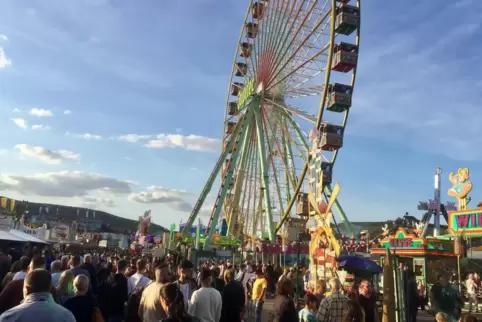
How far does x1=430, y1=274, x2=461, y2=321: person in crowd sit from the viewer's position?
22.2 feet

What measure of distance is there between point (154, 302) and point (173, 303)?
119 cm

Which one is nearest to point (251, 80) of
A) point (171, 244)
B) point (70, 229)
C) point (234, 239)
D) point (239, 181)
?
point (239, 181)

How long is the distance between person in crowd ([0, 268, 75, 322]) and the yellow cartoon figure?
→ 68.8 ft

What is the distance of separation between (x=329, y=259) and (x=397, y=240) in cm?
1222

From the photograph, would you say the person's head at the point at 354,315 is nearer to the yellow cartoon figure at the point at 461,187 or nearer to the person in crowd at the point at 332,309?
the person in crowd at the point at 332,309

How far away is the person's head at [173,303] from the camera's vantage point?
10.2 feet

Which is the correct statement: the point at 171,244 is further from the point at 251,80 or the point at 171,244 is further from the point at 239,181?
the point at 251,80

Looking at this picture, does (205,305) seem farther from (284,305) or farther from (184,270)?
(184,270)

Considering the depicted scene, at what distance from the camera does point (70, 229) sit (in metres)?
66.2

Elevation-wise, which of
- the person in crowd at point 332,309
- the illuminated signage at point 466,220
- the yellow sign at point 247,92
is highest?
the yellow sign at point 247,92

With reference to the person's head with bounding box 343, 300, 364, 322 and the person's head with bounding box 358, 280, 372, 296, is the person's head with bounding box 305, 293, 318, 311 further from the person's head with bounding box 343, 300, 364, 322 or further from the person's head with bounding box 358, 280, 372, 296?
the person's head with bounding box 358, 280, 372, 296

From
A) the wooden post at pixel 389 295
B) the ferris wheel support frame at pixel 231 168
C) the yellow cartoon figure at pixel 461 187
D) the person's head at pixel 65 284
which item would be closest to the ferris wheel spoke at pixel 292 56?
the ferris wheel support frame at pixel 231 168

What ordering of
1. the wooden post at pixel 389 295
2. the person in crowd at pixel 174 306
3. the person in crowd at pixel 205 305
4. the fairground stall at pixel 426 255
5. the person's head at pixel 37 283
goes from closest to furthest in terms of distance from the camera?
the person's head at pixel 37 283 < the person in crowd at pixel 174 306 < the person in crowd at pixel 205 305 < the wooden post at pixel 389 295 < the fairground stall at pixel 426 255

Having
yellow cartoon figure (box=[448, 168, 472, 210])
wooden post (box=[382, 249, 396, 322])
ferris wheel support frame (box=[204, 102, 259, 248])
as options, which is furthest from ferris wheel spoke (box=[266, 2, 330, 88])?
wooden post (box=[382, 249, 396, 322])
